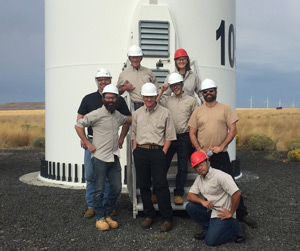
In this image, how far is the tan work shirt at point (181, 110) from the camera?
6.12m

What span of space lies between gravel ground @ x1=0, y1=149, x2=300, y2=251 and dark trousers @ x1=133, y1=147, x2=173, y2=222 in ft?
1.36

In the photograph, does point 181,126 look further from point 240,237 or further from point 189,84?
point 240,237

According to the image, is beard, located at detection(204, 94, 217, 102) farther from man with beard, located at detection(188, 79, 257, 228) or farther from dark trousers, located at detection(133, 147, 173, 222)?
dark trousers, located at detection(133, 147, 173, 222)

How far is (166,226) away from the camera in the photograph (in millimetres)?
5730

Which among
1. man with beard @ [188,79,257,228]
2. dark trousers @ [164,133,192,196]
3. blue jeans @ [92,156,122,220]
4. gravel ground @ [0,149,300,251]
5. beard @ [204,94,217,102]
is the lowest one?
gravel ground @ [0,149,300,251]

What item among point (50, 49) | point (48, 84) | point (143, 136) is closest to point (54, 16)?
point (50, 49)

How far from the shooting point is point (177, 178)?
623 centimetres

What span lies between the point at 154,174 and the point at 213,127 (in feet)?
3.54

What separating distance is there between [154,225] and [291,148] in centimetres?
1097

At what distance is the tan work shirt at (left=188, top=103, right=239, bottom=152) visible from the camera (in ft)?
18.7

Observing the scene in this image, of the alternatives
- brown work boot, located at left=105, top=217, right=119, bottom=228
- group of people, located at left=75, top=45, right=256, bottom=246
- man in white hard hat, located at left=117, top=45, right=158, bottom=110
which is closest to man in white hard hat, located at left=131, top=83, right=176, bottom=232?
group of people, located at left=75, top=45, right=256, bottom=246

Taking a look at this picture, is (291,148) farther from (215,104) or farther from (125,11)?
(215,104)

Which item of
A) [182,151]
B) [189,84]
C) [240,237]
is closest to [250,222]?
[240,237]

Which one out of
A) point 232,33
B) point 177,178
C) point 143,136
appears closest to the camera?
point 143,136
